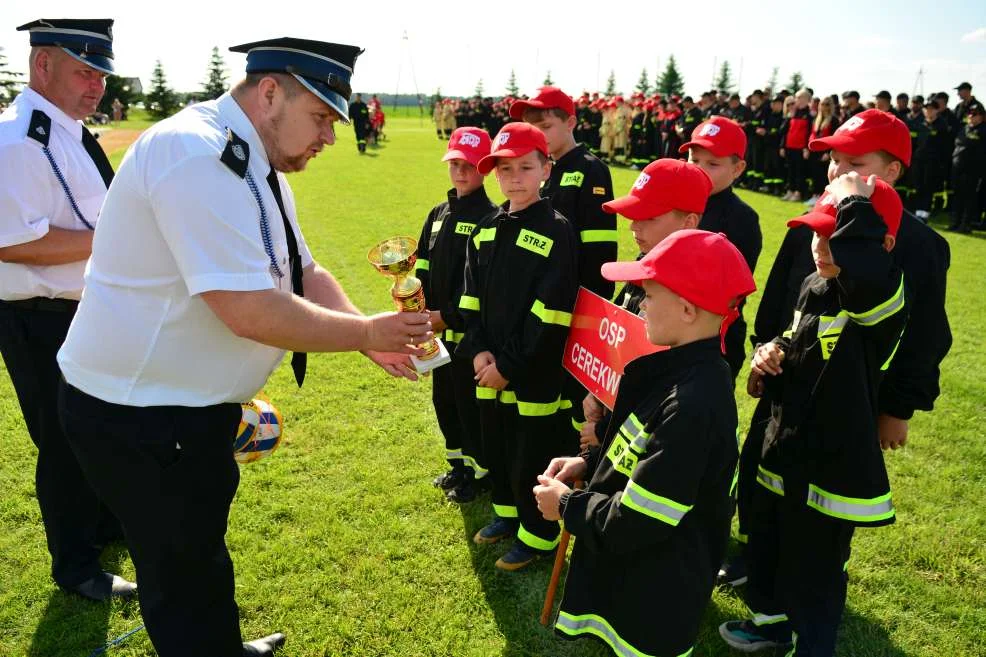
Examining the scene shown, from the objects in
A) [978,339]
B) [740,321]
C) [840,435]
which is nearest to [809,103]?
Answer: [978,339]

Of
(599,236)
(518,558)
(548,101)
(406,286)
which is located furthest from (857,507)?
(548,101)

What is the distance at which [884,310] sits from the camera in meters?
2.50

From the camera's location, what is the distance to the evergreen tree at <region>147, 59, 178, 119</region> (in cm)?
6562

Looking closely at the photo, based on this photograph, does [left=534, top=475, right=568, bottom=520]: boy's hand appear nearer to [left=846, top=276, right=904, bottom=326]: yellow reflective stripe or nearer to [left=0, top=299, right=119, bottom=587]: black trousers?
[left=846, top=276, right=904, bottom=326]: yellow reflective stripe

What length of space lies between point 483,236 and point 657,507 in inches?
81.7

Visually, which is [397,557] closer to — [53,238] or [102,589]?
[102,589]

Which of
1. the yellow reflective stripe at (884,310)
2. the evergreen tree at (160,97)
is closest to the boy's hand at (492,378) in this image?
the yellow reflective stripe at (884,310)

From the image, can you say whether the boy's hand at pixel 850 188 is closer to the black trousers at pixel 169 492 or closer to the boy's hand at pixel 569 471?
the boy's hand at pixel 569 471

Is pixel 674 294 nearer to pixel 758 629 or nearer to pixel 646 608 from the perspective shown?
pixel 646 608

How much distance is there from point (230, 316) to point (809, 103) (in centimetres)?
1826

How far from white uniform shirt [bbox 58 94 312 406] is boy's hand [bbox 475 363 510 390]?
1.39 metres

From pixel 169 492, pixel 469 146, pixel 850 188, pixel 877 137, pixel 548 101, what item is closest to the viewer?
pixel 169 492

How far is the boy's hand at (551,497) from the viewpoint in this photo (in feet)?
8.03

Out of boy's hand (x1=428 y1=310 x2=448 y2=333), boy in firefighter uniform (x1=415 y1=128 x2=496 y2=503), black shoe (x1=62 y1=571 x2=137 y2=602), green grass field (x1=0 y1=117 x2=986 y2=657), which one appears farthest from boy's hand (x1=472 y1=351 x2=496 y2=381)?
black shoe (x1=62 y1=571 x2=137 y2=602)
